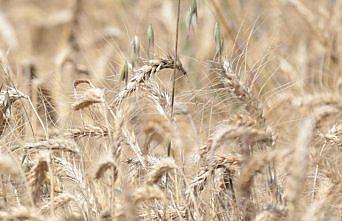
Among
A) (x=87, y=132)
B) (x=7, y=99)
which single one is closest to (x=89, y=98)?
(x=87, y=132)

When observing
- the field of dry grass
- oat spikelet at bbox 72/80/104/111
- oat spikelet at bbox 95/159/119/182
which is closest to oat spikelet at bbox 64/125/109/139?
the field of dry grass

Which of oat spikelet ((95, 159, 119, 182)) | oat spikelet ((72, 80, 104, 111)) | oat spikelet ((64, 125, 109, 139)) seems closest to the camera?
oat spikelet ((95, 159, 119, 182))

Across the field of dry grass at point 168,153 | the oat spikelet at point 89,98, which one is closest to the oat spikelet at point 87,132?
the field of dry grass at point 168,153

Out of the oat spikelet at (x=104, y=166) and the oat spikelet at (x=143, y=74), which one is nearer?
the oat spikelet at (x=104, y=166)

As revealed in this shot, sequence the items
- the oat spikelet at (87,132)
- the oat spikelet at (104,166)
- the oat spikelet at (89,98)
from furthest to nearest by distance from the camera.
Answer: the oat spikelet at (87,132) < the oat spikelet at (89,98) < the oat spikelet at (104,166)

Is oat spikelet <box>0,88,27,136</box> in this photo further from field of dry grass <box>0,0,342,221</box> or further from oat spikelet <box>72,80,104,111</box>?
oat spikelet <box>72,80,104,111</box>

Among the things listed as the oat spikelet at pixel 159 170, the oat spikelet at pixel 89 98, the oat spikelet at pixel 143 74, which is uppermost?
the oat spikelet at pixel 143 74

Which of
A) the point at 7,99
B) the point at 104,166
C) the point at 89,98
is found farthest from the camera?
the point at 7,99

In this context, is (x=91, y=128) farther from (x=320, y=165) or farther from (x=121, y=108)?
(x=320, y=165)

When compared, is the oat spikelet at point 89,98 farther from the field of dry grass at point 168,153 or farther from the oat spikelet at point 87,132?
the oat spikelet at point 87,132

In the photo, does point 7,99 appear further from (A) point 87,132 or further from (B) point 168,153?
(B) point 168,153

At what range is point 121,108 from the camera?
84.0 inches

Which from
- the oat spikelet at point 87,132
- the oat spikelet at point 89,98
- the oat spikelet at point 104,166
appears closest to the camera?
the oat spikelet at point 104,166

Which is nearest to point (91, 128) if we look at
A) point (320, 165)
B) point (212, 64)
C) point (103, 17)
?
point (212, 64)
